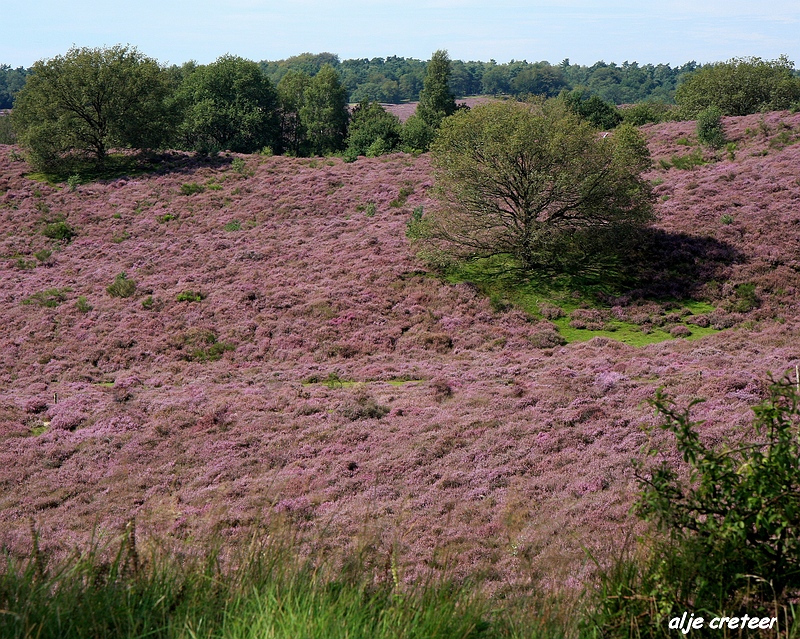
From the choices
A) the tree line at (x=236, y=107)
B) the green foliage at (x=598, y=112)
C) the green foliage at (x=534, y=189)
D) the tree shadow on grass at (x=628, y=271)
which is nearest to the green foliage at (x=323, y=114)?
the tree line at (x=236, y=107)

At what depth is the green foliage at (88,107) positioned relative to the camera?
153 feet

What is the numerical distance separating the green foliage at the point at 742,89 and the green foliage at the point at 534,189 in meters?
34.0

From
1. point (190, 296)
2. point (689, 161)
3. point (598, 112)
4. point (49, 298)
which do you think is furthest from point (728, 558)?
point (598, 112)

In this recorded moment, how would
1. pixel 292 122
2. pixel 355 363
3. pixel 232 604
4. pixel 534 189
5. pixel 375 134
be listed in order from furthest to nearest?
pixel 292 122
pixel 375 134
pixel 534 189
pixel 355 363
pixel 232 604

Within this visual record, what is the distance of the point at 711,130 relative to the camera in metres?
44.8

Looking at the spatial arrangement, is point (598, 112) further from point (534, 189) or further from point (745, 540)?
point (745, 540)

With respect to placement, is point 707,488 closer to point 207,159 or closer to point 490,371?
point 490,371

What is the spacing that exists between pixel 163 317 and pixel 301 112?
52.9 m

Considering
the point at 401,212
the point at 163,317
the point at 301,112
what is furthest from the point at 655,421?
the point at 301,112

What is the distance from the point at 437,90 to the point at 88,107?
40232 millimetres

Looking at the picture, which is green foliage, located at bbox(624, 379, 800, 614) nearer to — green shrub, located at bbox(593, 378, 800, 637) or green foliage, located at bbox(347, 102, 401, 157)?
green shrub, located at bbox(593, 378, 800, 637)

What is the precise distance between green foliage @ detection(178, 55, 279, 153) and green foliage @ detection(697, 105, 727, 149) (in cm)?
4036

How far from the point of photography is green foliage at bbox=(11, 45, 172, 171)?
153 ft

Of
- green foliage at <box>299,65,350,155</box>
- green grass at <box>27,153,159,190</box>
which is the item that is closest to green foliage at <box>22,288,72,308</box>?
green grass at <box>27,153,159,190</box>
